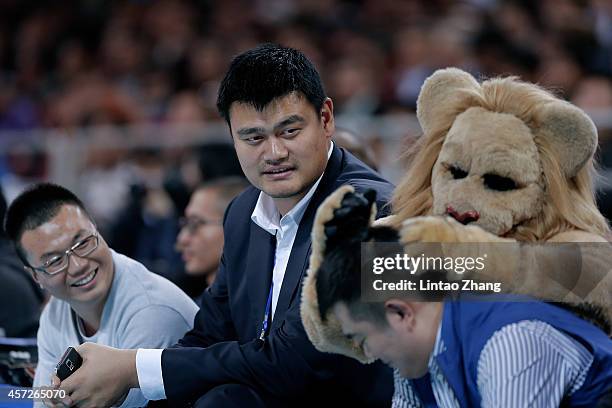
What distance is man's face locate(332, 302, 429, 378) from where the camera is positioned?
183 centimetres

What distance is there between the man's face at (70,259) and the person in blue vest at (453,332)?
2.87 ft

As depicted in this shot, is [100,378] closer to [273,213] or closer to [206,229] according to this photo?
[273,213]

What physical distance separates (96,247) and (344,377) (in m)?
0.77

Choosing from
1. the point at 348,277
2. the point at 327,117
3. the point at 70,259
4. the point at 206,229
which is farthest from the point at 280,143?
the point at 206,229

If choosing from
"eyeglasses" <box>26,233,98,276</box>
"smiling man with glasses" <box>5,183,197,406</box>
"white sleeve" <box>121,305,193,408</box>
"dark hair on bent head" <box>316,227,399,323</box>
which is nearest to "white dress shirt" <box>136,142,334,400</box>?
"white sleeve" <box>121,305,193,408</box>

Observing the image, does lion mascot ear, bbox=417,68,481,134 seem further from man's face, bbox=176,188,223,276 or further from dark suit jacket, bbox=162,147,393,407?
man's face, bbox=176,188,223,276

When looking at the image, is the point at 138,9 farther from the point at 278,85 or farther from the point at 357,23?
the point at 278,85

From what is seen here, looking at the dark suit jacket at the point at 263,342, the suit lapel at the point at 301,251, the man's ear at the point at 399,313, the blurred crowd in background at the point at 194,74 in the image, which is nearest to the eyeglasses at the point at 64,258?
the dark suit jacket at the point at 263,342

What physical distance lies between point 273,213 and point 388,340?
2.34 feet

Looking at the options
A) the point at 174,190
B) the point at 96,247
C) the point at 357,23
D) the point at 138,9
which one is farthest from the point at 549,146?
the point at 138,9

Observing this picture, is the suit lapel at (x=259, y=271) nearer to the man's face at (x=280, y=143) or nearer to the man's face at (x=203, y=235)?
the man's face at (x=280, y=143)

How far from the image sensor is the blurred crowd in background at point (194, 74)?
16.2 ft

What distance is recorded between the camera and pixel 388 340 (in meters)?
1.83

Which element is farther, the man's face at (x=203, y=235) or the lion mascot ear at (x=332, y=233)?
the man's face at (x=203, y=235)
